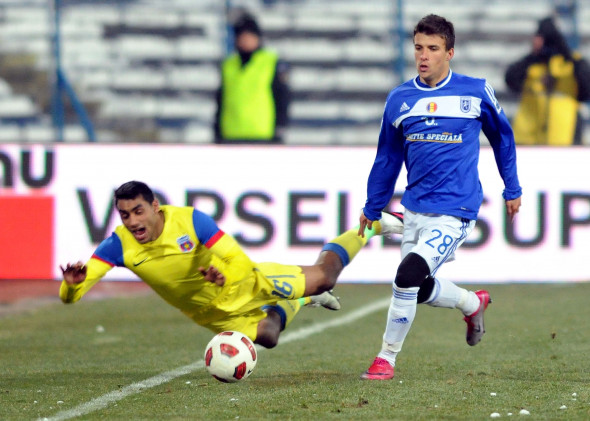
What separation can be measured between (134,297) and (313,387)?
6404 mm

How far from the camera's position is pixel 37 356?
7.68m

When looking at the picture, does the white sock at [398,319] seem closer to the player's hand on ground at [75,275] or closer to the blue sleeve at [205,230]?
the blue sleeve at [205,230]

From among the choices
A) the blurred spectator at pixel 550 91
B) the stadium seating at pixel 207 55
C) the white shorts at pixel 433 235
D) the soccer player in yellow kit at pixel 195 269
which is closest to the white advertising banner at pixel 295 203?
the blurred spectator at pixel 550 91

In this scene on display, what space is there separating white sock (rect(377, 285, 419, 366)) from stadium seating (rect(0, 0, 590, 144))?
801 centimetres

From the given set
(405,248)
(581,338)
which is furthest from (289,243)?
(405,248)

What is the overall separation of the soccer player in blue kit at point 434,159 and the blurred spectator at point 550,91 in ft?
19.9

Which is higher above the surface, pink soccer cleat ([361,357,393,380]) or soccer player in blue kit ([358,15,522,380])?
soccer player in blue kit ([358,15,522,380])

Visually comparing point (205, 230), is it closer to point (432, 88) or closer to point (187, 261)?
point (187, 261)

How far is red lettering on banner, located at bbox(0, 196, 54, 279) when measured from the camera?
433 inches

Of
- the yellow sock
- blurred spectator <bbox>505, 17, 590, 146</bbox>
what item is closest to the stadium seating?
blurred spectator <bbox>505, 17, 590, 146</bbox>

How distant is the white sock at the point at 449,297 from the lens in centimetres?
662

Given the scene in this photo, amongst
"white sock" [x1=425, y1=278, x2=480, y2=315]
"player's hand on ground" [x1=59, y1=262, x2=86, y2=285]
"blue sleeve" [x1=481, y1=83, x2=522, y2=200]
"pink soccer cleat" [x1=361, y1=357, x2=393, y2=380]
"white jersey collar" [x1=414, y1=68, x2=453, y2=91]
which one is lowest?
"pink soccer cleat" [x1=361, y1=357, x2=393, y2=380]

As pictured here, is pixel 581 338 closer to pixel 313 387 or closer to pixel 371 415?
pixel 313 387

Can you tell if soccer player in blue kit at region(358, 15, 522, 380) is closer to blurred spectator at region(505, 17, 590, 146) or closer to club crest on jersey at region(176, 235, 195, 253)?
club crest on jersey at region(176, 235, 195, 253)
